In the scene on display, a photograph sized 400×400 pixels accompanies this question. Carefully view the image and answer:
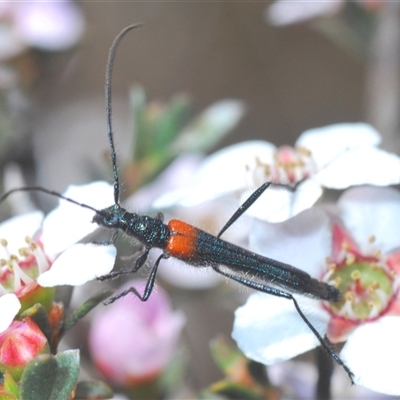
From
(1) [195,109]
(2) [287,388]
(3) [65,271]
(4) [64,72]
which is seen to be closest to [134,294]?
(3) [65,271]

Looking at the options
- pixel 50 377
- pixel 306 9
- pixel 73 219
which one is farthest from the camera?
pixel 306 9

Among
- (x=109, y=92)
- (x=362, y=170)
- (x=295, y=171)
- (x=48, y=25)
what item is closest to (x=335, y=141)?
(x=295, y=171)

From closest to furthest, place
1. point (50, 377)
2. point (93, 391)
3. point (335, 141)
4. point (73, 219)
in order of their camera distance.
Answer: point (50, 377), point (93, 391), point (73, 219), point (335, 141)

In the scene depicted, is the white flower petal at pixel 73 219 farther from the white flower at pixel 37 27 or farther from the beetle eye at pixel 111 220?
the white flower at pixel 37 27

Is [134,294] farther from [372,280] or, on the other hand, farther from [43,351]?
[372,280]

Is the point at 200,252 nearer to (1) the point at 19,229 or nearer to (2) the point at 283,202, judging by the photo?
(2) the point at 283,202

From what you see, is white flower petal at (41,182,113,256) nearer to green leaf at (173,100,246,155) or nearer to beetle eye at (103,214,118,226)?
beetle eye at (103,214,118,226)

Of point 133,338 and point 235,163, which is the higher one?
point 235,163
